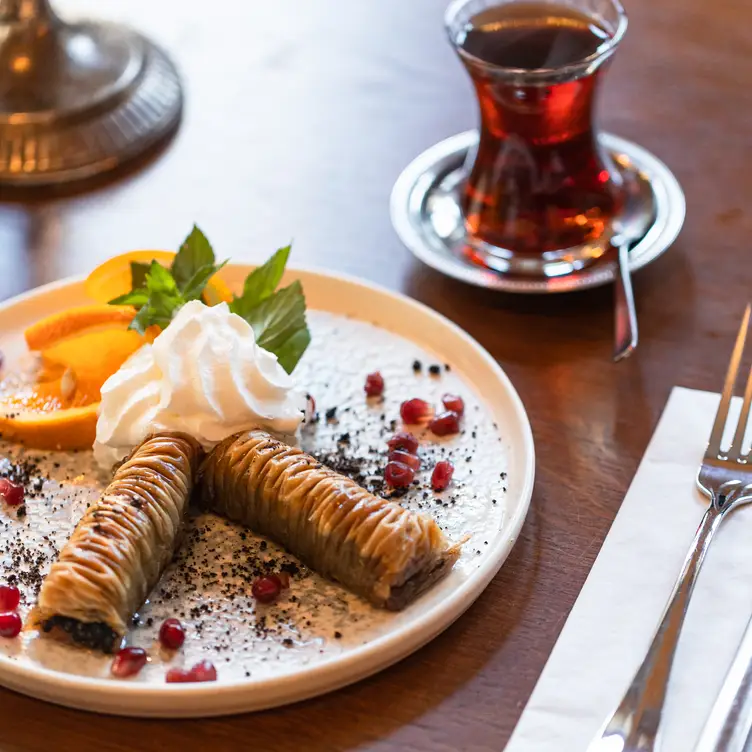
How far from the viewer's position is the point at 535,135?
5.12ft

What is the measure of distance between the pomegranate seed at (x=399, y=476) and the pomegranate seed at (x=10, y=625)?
0.43 metres

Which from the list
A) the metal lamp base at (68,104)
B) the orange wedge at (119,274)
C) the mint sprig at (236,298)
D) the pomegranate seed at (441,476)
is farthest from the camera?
the metal lamp base at (68,104)

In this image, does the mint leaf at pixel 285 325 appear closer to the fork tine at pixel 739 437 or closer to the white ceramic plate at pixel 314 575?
the white ceramic plate at pixel 314 575

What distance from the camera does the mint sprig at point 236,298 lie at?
1373 mm

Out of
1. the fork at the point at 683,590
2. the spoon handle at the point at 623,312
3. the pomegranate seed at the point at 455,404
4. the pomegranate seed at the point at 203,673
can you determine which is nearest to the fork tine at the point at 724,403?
the fork at the point at 683,590

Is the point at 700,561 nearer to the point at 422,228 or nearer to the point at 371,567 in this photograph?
the point at 371,567

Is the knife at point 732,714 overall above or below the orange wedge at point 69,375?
above

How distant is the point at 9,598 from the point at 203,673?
0.24 meters

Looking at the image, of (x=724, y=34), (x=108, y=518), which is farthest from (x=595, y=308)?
(x=724, y=34)

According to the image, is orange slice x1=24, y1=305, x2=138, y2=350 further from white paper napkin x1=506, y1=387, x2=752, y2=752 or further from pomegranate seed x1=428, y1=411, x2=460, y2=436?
white paper napkin x1=506, y1=387, x2=752, y2=752

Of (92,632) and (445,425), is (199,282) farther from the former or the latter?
(92,632)

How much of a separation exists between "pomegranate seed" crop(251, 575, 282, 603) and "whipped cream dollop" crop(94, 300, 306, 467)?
0.21 meters

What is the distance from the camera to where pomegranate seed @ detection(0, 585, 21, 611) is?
1.13 meters

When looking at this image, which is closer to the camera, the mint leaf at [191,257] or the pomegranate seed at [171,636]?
the pomegranate seed at [171,636]
